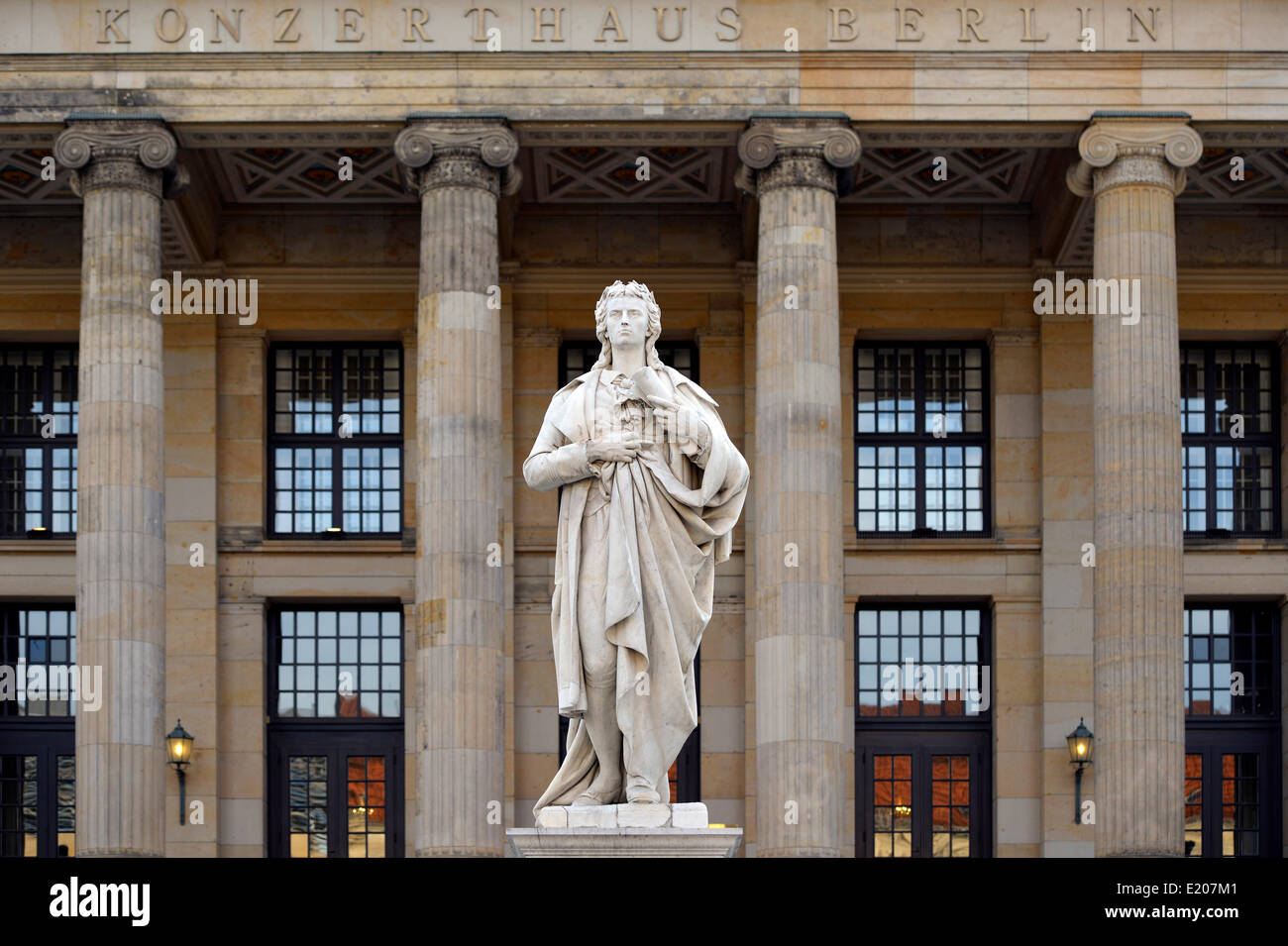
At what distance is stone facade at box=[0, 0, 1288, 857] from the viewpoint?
138 ft

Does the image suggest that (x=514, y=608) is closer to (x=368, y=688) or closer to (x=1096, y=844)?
(x=368, y=688)

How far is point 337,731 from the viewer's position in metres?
48.7

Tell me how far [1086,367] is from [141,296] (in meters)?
18.1

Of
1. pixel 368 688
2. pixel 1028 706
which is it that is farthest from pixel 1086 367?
pixel 368 688

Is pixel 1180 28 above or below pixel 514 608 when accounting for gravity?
above

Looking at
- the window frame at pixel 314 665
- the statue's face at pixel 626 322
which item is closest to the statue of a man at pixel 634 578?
the statue's face at pixel 626 322

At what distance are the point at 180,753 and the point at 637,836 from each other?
34.9 metres

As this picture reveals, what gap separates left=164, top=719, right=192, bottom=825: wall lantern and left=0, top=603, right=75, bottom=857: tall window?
7.07ft

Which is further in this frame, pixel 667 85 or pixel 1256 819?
pixel 1256 819

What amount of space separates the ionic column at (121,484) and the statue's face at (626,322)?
28.8 meters

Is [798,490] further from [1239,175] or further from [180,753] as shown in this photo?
[180,753]

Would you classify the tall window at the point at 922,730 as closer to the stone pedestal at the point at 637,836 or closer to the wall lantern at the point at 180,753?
the wall lantern at the point at 180,753

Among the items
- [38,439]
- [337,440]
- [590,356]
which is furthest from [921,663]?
[38,439]
